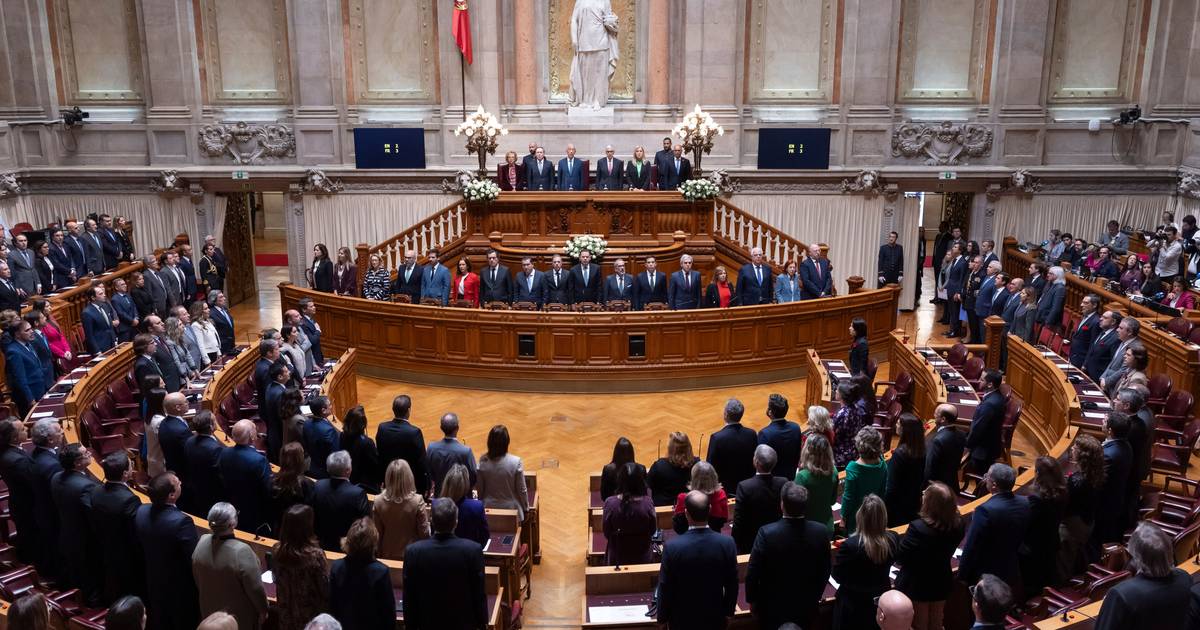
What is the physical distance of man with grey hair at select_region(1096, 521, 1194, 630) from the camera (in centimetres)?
418

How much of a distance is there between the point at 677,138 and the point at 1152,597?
1387 cm

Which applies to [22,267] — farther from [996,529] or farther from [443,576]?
[996,529]

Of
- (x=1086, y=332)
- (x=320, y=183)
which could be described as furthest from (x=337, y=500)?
(x=320, y=183)

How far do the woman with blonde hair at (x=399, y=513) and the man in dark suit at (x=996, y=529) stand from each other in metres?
3.02

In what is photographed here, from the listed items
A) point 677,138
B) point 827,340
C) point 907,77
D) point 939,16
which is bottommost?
point 827,340

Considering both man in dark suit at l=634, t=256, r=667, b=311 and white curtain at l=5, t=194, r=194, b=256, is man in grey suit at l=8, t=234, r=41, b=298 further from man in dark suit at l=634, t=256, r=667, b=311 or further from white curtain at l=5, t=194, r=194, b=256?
man in dark suit at l=634, t=256, r=667, b=311

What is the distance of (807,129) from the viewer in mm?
17469

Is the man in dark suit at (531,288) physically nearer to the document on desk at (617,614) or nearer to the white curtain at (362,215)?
the white curtain at (362,215)


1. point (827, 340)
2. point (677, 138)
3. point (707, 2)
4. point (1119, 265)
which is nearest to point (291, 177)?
point (677, 138)

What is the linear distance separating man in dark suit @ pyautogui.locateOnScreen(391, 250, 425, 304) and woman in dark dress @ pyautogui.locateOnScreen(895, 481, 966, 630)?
9.08 metres

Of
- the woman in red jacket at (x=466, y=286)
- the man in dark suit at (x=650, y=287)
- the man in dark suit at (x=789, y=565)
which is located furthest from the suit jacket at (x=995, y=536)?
the woman in red jacket at (x=466, y=286)

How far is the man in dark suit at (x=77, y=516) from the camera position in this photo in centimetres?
558

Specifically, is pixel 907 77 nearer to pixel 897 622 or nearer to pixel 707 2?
pixel 707 2

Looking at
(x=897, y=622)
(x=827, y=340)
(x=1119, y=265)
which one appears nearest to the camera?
(x=897, y=622)
